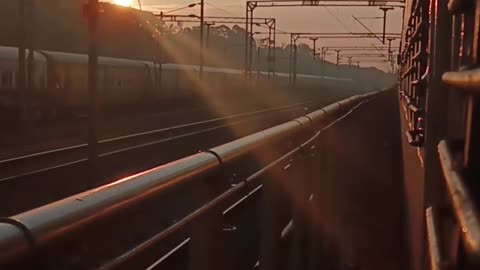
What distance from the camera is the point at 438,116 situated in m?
3.98

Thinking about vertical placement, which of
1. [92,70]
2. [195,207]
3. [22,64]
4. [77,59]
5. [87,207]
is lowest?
[77,59]

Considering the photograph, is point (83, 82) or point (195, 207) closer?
point (195, 207)

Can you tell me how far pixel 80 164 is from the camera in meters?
19.9

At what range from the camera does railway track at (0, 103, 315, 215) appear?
615 inches

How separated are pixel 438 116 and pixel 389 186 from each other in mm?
9584

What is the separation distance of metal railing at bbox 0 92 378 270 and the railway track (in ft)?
30.4

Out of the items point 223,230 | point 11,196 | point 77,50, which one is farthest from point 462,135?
point 77,50

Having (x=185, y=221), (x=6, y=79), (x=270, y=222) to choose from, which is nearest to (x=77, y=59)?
(x=6, y=79)

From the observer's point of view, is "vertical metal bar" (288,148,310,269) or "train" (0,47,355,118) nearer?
"vertical metal bar" (288,148,310,269)

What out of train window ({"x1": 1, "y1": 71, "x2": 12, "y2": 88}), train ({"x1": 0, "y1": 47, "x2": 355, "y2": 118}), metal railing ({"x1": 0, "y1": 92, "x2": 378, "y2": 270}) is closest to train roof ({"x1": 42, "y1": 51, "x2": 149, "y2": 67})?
train ({"x1": 0, "y1": 47, "x2": 355, "y2": 118})

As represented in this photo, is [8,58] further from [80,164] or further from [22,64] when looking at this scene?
[80,164]

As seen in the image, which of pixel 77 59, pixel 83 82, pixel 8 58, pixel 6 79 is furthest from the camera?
pixel 83 82

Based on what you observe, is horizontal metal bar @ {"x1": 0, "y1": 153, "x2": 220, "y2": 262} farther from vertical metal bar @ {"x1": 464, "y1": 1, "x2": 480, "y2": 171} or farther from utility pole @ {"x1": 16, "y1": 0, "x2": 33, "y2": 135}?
utility pole @ {"x1": 16, "y1": 0, "x2": 33, "y2": 135}

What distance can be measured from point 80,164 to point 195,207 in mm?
17331
